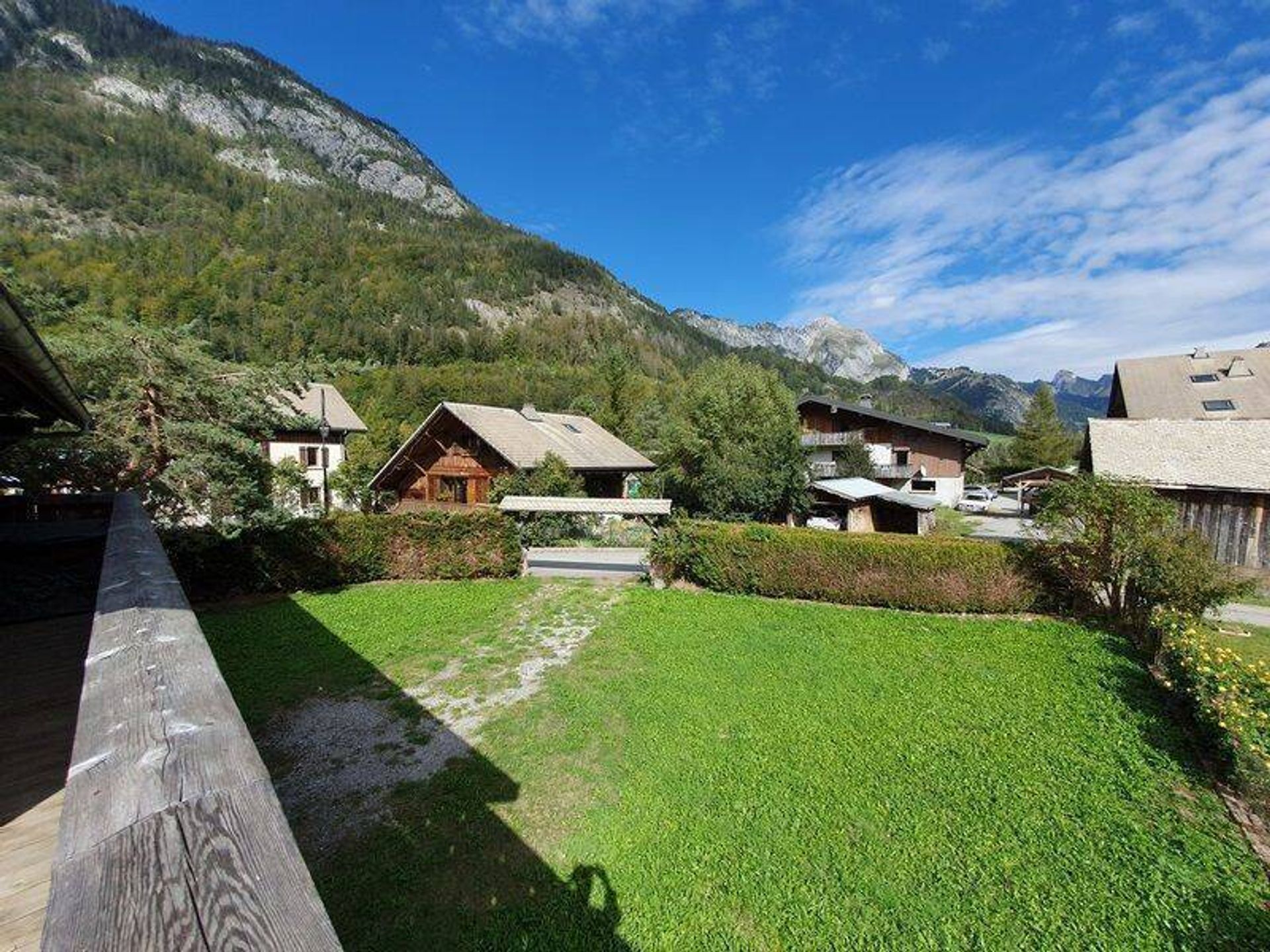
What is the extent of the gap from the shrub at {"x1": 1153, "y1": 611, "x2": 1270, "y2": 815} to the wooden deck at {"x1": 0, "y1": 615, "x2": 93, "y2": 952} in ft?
31.5

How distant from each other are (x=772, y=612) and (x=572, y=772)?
7975 mm

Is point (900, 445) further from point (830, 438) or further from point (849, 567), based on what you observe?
point (849, 567)

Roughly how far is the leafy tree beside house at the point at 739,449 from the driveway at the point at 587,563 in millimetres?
5048

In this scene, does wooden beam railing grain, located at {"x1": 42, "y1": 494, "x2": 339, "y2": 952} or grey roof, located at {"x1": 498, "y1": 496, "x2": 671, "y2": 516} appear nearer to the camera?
wooden beam railing grain, located at {"x1": 42, "y1": 494, "x2": 339, "y2": 952}

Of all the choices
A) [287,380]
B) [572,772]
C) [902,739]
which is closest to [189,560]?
[287,380]

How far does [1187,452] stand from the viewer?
17.4 metres

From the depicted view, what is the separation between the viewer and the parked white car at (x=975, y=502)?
37.1 meters

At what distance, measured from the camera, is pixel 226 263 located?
253 ft

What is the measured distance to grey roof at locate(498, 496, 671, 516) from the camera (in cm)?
1753

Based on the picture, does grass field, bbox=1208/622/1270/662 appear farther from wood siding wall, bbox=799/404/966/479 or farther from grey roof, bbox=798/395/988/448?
wood siding wall, bbox=799/404/966/479

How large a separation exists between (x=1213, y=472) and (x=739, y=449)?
15170 millimetres

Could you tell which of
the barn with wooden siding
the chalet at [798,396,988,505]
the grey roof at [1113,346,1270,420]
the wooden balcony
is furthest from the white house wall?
the grey roof at [1113,346,1270,420]

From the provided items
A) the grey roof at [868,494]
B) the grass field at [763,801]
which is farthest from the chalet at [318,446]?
the grey roof at [868,494]

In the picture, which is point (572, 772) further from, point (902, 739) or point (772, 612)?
point (772, 612)
